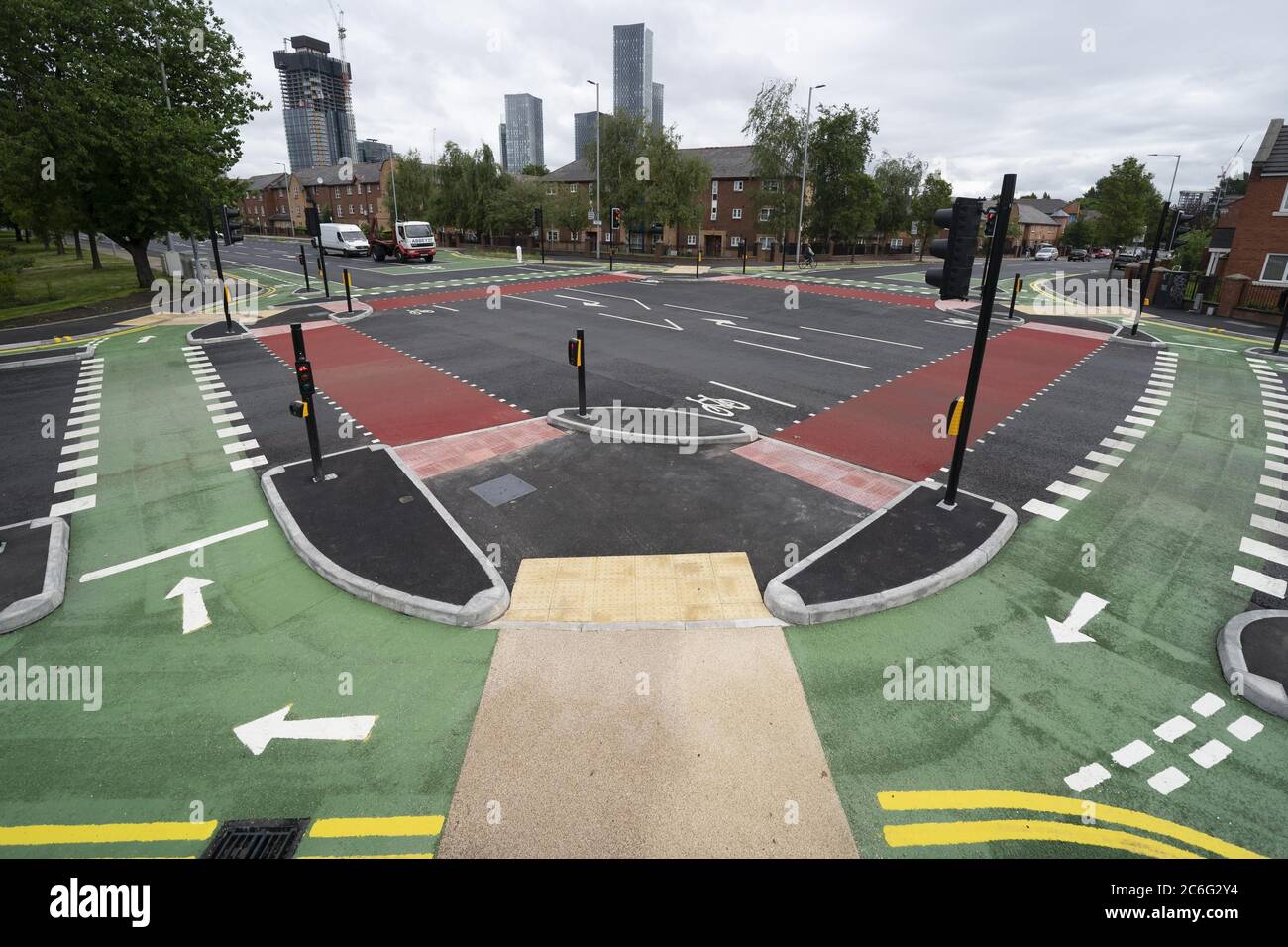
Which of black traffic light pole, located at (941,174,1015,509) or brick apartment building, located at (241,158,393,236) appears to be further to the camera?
brick apartment building, located at (241,158,393,236)

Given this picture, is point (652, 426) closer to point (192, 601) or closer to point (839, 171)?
point (192, 601)

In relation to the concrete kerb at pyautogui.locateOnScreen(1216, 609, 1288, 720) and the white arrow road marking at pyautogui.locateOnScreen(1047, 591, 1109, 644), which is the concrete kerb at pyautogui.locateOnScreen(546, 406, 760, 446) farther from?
the concrete kerb at pyautogui.locateOnScreen(1216, 609, 1288, 720)

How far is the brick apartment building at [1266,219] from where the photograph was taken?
28.9m

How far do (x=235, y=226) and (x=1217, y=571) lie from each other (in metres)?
27.7

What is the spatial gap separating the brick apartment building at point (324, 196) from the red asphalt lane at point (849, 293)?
62.0 m

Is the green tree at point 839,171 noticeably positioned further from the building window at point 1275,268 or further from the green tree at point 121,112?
the green tree at point 121,112

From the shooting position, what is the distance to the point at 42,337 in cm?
2159

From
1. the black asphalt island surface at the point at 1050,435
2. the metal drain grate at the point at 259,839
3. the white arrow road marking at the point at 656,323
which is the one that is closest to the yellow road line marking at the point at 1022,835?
the metal drain grate at the point at 259,839

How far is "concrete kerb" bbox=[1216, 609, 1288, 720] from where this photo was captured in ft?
18.7

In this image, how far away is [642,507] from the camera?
9328 mm

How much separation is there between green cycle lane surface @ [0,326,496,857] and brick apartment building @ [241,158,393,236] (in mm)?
86205

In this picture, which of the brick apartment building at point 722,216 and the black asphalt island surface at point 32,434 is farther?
the brick apartment building at point 722,216

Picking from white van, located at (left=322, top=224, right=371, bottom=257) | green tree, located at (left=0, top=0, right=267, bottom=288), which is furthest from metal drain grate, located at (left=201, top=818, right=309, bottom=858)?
white van, located at (left=322, top=224, right=371, bottom=257)
